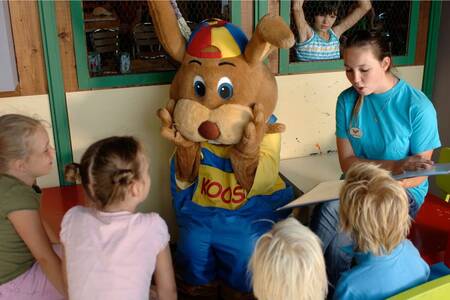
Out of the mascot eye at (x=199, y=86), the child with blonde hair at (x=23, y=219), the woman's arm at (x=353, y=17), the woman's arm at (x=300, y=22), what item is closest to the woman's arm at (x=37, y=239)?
the child with blonde hair at (x=23, y=219)

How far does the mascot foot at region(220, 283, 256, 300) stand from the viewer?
171 cm

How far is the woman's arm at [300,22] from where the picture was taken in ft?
6.53

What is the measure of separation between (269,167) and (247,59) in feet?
1.23

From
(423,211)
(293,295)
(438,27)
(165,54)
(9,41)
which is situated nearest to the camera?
(293,295)

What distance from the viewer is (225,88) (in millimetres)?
1586

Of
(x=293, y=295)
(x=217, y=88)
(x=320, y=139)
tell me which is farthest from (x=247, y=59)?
(x=293, y=295)

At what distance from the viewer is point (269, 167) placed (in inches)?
65.9

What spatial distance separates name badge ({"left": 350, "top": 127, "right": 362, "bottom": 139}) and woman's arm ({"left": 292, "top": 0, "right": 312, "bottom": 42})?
1.87ft

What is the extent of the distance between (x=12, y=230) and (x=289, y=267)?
70cm

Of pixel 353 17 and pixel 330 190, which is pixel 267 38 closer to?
pixel 330 190

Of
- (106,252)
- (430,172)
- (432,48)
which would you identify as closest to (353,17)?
(432,48)

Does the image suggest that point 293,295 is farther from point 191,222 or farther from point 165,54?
point 165,54

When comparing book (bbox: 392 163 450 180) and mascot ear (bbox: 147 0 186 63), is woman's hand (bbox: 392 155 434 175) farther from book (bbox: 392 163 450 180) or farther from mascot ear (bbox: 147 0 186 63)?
mascot ear (bbox: 147 0 186 63)

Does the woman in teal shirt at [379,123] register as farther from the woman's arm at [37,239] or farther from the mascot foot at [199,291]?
the woman's arm at [37,239]
